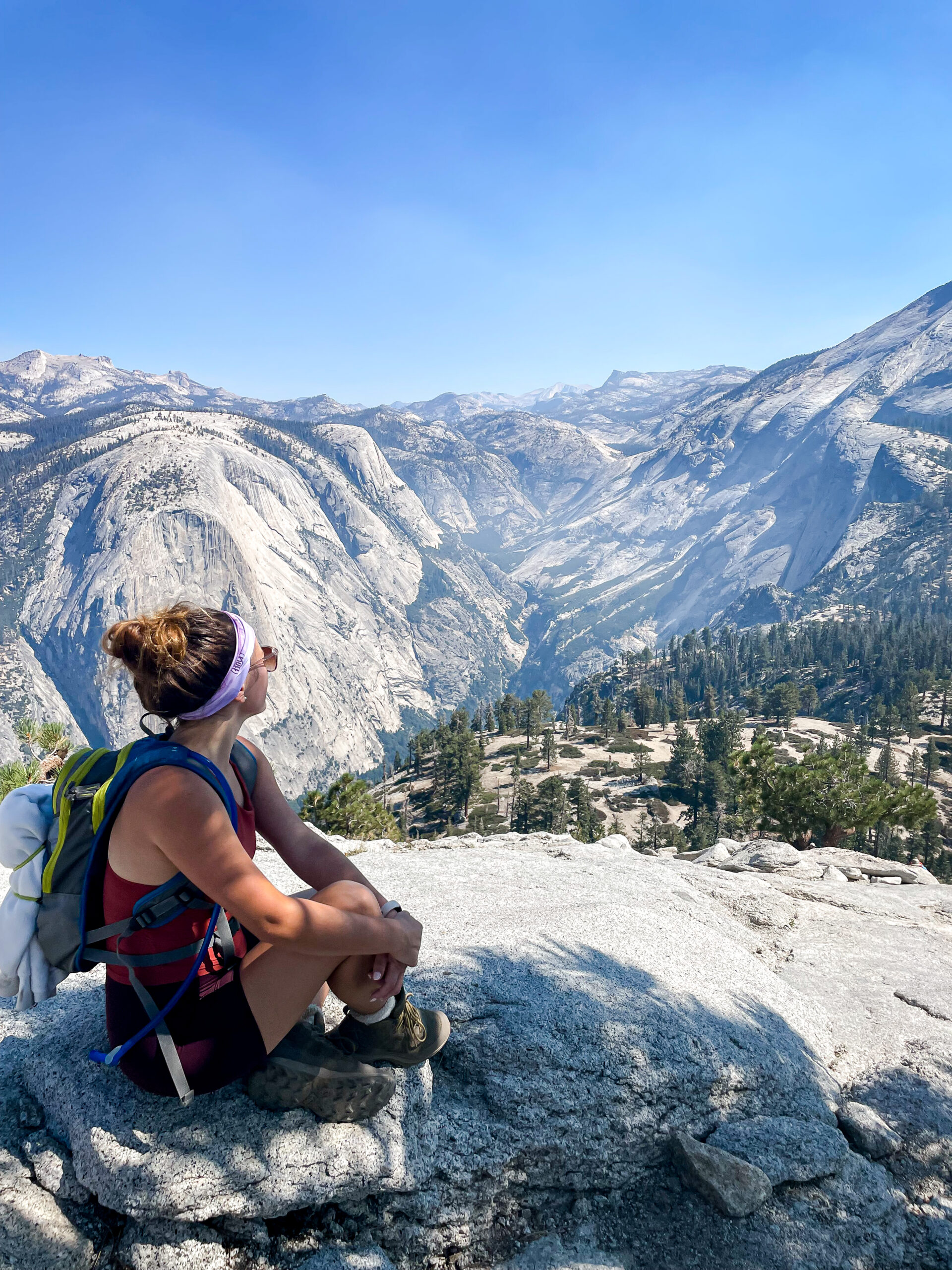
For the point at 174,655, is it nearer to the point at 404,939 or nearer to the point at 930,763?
the point at 404,939

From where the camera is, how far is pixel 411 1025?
429 centimetres

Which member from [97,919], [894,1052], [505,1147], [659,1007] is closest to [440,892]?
[659,1007]

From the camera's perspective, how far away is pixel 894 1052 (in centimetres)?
669

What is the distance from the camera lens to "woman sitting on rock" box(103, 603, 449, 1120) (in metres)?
3.06

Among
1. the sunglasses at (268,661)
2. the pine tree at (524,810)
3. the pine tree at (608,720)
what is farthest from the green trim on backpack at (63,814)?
the pine tree at (608,720)

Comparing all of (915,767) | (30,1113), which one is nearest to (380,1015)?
(30,1113)

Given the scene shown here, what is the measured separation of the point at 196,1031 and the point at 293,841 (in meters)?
1.15

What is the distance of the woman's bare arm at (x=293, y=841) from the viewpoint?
4.22m

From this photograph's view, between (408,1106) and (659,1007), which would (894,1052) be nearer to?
(659,1007)

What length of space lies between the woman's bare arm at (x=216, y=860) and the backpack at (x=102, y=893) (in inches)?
3.7

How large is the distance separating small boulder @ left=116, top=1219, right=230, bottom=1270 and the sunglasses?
3.30 metres

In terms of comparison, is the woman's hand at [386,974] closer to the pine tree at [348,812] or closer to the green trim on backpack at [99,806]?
the green trim on backpack at [99,806]

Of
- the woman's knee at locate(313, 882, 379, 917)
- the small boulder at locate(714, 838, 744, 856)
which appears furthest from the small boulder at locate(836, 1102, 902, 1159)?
the small boulder at locate(714, 838, 744, 856)

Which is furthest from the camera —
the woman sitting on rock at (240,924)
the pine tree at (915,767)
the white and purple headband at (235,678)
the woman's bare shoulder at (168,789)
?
the pine tree at (915,767)
